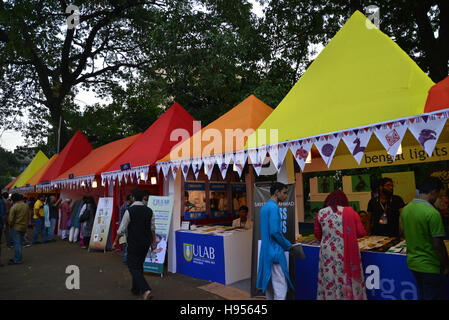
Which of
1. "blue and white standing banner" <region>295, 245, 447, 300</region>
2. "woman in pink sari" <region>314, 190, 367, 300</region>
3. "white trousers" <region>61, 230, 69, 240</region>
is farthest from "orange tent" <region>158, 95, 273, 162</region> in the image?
"white trousers" <region>61, 230, 69, 240</region>

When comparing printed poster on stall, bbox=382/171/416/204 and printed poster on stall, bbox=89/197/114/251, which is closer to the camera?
printed poster on stall, bbox=382/171/416/204

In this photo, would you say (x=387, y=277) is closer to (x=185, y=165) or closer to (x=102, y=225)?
(x=185, y=165)

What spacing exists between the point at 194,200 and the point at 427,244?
600 cm

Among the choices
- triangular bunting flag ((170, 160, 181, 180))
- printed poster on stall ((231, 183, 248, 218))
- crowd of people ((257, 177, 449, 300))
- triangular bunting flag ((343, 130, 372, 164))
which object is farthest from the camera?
printed poster on stall ((231, 183, 248, 218))

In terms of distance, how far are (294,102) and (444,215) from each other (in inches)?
180

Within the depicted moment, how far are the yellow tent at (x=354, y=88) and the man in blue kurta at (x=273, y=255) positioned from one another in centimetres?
157

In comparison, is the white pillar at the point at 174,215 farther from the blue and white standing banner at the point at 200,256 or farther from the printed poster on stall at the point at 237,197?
the printed poster on stall at the point at 237,197

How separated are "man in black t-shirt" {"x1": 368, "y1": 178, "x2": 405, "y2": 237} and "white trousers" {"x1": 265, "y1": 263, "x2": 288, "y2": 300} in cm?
296

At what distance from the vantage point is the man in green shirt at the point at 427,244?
3.07 metres

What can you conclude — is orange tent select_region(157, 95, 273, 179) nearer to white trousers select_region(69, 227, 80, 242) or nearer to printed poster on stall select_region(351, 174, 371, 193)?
printed poster on stall select_region(351, 174, 371, 193)

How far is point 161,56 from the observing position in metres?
11.5

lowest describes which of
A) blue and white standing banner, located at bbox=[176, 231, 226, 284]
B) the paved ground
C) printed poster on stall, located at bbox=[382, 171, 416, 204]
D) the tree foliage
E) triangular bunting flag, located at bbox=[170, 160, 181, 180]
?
the paved ground

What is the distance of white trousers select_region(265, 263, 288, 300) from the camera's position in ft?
12.6
